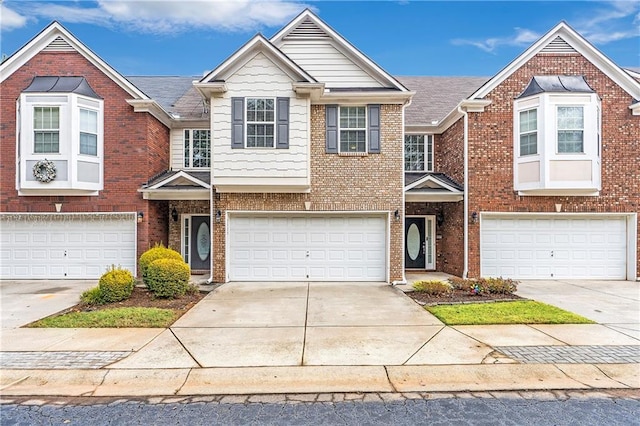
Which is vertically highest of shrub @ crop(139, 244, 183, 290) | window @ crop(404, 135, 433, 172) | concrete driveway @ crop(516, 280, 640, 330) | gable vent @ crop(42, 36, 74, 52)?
gable vent @ crop(42, 36, 74, 52)

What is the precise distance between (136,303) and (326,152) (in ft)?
22.6

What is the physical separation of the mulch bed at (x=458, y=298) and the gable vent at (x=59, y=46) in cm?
1372

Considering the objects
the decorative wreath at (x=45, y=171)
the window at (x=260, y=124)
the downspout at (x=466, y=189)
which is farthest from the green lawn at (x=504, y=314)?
the decorative wreath at (x=45, y=171)

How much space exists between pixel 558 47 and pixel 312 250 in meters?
10.9

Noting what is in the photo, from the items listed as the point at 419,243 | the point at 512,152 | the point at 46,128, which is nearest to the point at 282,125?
the point at 419,243

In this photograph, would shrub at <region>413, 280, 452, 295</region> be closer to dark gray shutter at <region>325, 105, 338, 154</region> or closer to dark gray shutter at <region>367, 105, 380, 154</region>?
dark gray shutter at <region>367, 105, 380, 154</region>

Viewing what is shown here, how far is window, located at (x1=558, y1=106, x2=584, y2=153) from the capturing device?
36.2 ft

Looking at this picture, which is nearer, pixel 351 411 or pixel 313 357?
pixel 351 411

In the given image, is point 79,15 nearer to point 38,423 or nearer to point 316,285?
point 316,285

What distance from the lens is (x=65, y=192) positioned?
1138 centimetres

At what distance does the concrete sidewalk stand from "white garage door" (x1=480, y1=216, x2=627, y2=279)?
5.61 metres

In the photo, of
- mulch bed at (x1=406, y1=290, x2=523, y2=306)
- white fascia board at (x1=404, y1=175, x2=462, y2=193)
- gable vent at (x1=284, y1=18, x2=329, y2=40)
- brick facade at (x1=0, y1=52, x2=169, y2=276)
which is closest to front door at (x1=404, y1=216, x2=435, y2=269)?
white fascia board at (x1=404, y1=175, x2=462, y2=193)

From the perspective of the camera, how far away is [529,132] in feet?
37.3

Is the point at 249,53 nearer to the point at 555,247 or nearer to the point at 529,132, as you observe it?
the point at 529,132
